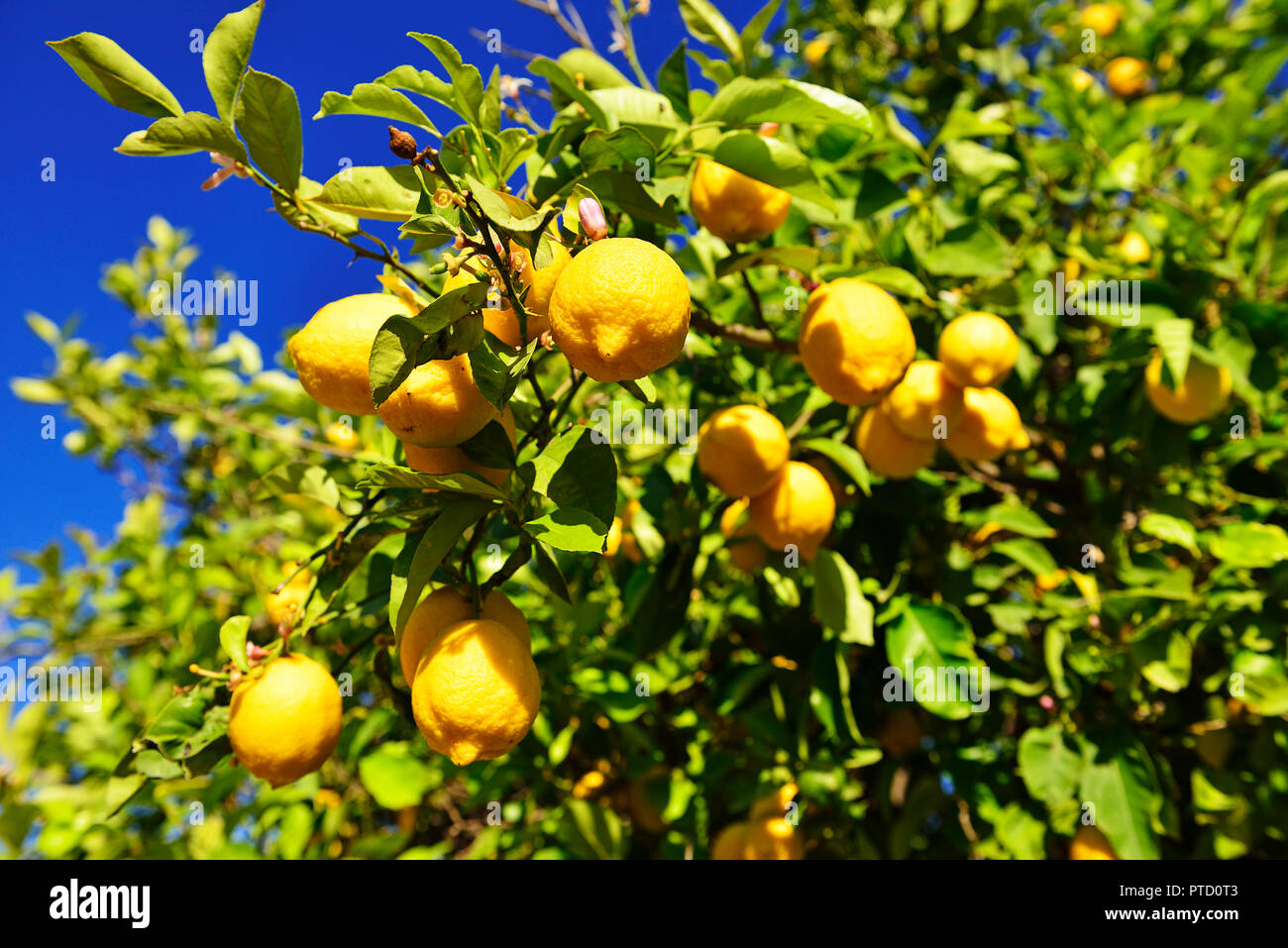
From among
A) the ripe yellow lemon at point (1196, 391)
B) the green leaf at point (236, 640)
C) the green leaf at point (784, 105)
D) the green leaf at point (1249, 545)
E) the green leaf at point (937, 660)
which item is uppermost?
the green leaf at point (784, 105)

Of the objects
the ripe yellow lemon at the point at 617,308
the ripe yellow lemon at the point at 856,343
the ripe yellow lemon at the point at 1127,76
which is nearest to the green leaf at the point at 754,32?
the ripe yellow lemon at the point at 856,343

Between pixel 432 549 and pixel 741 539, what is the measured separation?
0.71 meters

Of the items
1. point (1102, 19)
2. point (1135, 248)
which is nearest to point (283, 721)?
point (1135, 248)

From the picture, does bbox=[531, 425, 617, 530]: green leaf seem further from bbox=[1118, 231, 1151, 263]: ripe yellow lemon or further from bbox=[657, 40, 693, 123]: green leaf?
bbox=[1118, 231, 1151, 263]: ripe yellow lemon

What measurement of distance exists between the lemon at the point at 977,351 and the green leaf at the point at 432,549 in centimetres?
79

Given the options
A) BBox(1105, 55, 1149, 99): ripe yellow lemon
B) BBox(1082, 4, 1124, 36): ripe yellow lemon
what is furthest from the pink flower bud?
BBox(1082, 4, 1124, 36): ripe yellow lemon

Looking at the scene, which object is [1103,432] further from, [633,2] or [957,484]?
[633,2]

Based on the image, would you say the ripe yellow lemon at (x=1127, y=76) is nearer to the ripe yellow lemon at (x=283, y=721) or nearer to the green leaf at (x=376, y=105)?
the green leaf at (x=376, y=105)

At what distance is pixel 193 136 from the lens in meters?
0.78

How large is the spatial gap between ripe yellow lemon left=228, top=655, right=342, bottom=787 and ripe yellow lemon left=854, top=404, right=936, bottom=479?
2.83 feet

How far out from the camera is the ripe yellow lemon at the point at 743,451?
110 cm

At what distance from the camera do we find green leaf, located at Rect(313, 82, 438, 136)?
766mm

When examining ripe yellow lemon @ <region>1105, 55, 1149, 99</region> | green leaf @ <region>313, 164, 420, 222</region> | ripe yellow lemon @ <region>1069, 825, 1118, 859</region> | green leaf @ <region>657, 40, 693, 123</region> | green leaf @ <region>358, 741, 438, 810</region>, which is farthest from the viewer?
ripe yellow lemon @ <region>1105, 55, 1149, 99</region>
